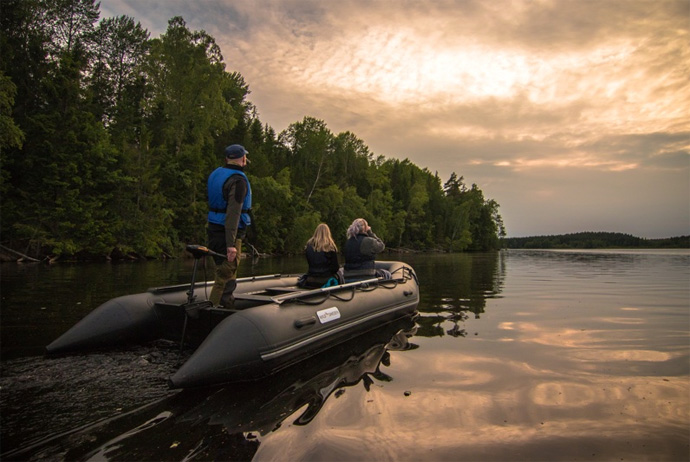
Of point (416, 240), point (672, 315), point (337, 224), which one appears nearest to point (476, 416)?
point (672, 315)

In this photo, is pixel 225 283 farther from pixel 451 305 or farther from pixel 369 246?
pixel 451 305

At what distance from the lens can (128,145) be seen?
2445 centimetres

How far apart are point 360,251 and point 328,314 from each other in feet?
7.70

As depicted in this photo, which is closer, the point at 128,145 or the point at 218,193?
the point at 218,193

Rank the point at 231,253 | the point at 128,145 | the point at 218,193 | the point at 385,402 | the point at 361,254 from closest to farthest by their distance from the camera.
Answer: the point at 385,402
the point at 231,253
the point at 218,193
the point at 361,254
the point at 128,145

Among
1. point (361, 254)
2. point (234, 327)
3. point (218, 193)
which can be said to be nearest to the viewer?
point (234, 327)

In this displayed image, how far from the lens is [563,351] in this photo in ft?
16.7

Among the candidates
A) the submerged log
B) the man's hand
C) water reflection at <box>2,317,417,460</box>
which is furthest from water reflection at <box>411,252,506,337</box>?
the submerged log

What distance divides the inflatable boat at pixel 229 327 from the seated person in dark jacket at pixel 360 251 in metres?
1.07

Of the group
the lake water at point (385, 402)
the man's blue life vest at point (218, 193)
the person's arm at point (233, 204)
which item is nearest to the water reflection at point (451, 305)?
the lake water at point (385, 402)

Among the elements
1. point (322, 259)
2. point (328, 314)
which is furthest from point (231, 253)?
point (322, 259)

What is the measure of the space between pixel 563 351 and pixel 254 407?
151 inches

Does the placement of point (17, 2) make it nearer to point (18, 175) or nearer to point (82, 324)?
point (18, 175)

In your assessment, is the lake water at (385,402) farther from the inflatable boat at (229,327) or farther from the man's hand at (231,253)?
the man's hand at (231,253)
